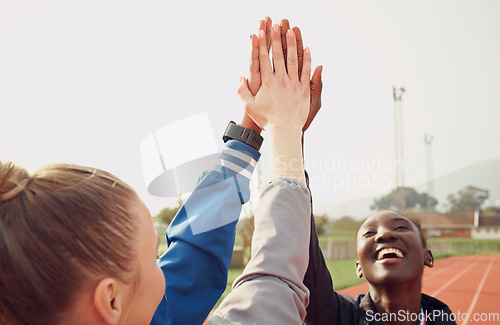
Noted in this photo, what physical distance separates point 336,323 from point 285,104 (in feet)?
4.15

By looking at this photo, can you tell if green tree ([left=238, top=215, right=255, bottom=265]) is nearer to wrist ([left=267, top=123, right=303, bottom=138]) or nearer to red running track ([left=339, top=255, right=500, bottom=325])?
red running track ([left=339, top=255, right=500, bottom=325])

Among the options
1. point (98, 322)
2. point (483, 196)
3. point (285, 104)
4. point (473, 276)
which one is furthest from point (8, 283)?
point (483, 196)

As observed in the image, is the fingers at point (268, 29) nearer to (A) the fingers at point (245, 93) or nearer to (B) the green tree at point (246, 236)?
(A) the fingers at point (245, 93)

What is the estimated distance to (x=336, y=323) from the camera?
1.86 metres

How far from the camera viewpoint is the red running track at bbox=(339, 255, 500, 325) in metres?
10.8

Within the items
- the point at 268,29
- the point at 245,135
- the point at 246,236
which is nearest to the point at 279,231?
the point at 245,135

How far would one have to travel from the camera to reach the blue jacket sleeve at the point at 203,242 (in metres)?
1.32

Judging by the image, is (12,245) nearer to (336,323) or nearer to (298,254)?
(298,254)

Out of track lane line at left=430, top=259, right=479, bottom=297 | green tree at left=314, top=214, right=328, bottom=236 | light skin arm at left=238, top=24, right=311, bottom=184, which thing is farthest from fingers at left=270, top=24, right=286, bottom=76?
green tree at left=314, top=214, right=328, bottom=236

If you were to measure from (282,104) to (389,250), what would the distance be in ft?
4.44

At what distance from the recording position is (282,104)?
3.05ft

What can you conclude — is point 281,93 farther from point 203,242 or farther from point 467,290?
point 467,290

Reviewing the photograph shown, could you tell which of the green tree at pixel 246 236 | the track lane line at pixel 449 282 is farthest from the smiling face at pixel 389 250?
the green tree at pixel 246 236

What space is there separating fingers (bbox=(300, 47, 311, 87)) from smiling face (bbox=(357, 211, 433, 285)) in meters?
1.25
